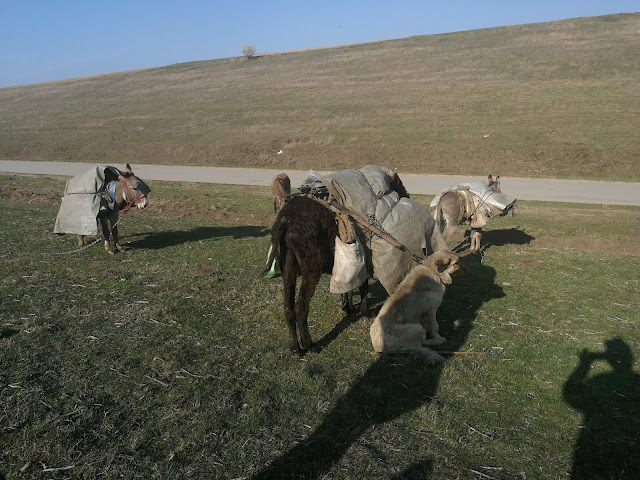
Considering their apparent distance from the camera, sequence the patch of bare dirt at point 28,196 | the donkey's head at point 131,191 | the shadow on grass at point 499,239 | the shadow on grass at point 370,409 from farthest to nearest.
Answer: the patch of bare dirt at point 28,196 → the shadow on grass at point 499,239 → the donkey's head at point 131,191 → the shadow on grass at point 370,409

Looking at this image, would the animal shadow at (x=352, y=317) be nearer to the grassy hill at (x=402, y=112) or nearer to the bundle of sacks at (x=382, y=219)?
the bundle of sacks at (x=382, y=219)

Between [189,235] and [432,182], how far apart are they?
50.0 ft

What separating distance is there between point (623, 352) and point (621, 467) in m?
2.77

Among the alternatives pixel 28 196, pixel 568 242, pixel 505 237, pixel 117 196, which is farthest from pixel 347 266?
pixel 28 196

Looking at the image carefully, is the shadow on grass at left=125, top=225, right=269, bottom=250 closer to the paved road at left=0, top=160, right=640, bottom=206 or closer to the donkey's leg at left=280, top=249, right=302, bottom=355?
the donkey's leg at left=280, top=249, right=302, bottom=355

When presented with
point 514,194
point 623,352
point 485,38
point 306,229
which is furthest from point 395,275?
point 485,38

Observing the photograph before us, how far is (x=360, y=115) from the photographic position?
43031mm

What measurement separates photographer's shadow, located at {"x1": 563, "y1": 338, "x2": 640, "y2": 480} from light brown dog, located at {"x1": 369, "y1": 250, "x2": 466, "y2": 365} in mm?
1767

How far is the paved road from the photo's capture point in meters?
20.6

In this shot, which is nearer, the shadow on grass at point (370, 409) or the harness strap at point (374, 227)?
the shadow on grass at point (370, 409)

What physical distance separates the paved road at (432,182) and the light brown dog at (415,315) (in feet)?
50.2

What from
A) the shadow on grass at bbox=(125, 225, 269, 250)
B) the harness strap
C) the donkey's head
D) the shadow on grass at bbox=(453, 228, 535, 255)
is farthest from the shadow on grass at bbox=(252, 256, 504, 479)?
the shadow on grass at bbox=(125, 225, 269, 250)

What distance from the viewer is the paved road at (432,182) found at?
67.5 feet

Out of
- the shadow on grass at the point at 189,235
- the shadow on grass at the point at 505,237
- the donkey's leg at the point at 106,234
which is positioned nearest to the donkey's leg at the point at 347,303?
the shadow on grass at the point at 189,235
